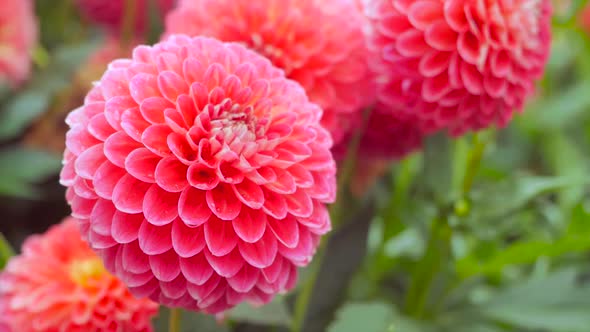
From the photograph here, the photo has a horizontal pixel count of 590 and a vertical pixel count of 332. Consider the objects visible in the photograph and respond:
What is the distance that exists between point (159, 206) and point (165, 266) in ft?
0.11

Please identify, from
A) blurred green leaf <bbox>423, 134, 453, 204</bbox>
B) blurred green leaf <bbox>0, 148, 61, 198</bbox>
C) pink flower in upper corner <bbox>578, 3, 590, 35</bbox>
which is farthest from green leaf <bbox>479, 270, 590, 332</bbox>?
pink flower in upper corner <bbox>578, 3, 590, 35</bbox>

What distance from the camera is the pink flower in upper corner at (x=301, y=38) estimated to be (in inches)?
19.0

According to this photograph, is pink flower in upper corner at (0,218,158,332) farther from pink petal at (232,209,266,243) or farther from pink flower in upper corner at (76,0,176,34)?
pink flower in upper corner at (76,0,176,34)

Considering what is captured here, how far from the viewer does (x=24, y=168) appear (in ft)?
2.35

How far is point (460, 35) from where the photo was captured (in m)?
0.45

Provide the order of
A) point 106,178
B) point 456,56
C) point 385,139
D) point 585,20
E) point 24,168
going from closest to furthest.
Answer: point 106,178
point 456,56
point 385,139
point 24,168
point 585,20

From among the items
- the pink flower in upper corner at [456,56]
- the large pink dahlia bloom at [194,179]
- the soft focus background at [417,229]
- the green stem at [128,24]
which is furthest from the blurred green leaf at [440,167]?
the green stem at [128,24]

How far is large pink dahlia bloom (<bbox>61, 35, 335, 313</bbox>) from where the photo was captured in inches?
13.7

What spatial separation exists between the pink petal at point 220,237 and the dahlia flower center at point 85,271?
15cm

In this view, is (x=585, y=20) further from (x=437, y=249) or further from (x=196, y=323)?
(x=196, y=323)

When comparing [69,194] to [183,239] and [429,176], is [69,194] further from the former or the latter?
[429,176]

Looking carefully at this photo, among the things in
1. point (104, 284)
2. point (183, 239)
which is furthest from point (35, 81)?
point (183, 239)

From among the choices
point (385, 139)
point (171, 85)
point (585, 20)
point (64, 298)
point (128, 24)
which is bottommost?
point (64, 298)

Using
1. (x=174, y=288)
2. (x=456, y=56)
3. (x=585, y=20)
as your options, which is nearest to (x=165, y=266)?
(x=174, y=288)
